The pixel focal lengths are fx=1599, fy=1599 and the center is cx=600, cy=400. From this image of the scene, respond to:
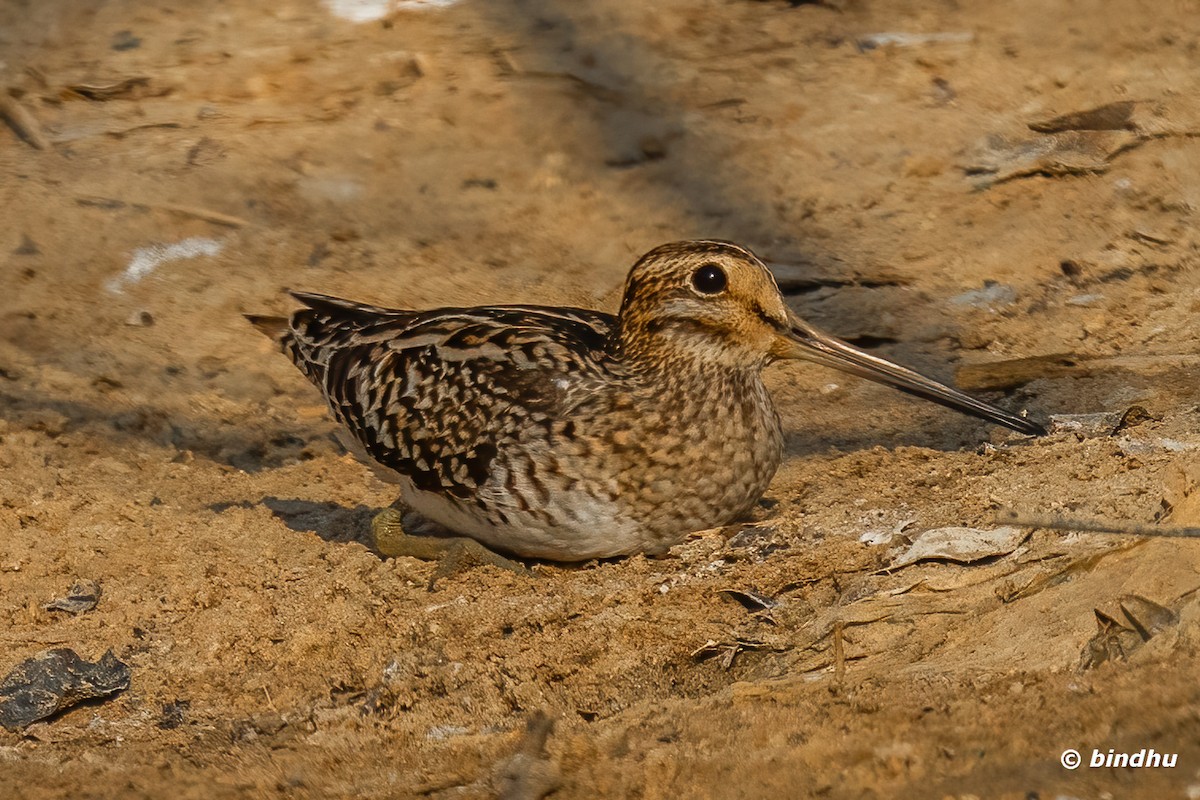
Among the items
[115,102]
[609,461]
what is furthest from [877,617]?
[115,102]

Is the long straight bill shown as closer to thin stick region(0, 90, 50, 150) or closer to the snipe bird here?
the snipe bird

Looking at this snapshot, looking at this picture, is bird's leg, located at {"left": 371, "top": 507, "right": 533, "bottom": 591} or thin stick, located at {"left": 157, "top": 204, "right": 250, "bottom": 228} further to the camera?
thin stick, located at {"left": 157, "top": 204, "right": 250, "bottom": 228}

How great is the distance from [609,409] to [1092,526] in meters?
1.61

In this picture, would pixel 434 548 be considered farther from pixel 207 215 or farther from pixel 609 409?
pixel 207 215

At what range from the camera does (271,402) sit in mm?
7066

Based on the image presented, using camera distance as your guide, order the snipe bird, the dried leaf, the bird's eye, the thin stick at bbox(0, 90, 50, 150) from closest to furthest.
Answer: the dried leaf, the snipe bird, the bird's eye, the thin stick at bbox(0, 90, 50, 150)

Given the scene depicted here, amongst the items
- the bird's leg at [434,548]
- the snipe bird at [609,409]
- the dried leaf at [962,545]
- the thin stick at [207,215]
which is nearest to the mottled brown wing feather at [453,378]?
the snipe bird at [609,409]

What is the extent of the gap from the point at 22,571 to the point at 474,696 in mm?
1930

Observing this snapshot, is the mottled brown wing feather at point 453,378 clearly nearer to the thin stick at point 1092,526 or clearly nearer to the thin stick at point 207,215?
the thin stick at point 1092,526

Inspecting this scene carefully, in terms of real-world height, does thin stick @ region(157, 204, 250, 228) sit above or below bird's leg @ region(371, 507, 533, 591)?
above

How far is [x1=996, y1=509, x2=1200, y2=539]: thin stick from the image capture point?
4.50 m

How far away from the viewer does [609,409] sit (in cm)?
539

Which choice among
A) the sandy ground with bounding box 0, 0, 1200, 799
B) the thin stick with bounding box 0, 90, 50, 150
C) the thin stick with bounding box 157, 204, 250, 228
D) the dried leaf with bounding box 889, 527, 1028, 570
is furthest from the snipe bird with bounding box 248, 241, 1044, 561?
the thin stick with bounding box 0, 90, 50, 150

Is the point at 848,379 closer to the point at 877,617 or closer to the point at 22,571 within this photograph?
the point at 877,617
